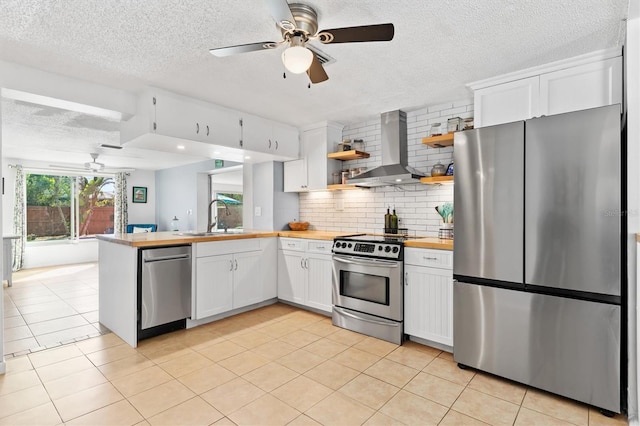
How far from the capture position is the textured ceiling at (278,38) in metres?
1.92

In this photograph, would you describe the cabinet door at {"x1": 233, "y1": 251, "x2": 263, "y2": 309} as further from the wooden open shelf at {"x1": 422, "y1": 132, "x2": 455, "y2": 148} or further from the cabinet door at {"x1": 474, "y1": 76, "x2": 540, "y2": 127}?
the cabinet door at {"x1": 474, "y1": 76, "x2": 540, "y2": 127}

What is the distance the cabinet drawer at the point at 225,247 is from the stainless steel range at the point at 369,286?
102 cm

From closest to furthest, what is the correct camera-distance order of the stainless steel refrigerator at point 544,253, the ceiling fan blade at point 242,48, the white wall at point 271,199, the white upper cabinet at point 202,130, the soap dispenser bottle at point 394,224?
the ceiling fan blade at point 242,48 < the stainless steel refrigerator at point 544,253 < the white upper cabinet at point 202,130 < the soap dispenser bottle at point 394,224 < the white wall at point 271,199

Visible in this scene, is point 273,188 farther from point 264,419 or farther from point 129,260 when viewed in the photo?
point 264,419

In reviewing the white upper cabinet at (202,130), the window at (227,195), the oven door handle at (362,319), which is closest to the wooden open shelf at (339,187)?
the white upper cabinet at (202,130)

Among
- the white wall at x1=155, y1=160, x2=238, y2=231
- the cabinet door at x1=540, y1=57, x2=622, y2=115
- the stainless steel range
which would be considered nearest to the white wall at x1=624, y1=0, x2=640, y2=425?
the cabinet door at x1=540, y1=57, x2=622, y2=115

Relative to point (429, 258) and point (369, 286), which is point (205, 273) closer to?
point (369, 286)

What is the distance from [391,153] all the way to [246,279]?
7.23 ft

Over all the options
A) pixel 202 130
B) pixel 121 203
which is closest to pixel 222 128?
pixel 202 130

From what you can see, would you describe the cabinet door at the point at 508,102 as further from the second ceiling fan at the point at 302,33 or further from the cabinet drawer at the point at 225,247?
the cabinet drawer at the point at 225,247

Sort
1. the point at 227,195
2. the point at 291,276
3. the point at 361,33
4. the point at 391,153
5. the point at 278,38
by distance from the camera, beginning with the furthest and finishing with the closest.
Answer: the point at 227,195, the point at 291,276, the point at 391,153, the point at 278,38, the point at 361,33

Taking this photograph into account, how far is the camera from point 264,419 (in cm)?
195

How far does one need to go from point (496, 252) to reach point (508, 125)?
0.91m

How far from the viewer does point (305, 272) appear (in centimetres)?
397
